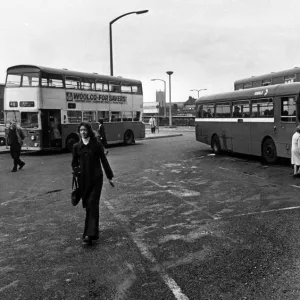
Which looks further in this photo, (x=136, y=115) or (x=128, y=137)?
(x=136, y=115)

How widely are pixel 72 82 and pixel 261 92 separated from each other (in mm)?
10169

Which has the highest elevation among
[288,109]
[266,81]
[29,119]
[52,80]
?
[52,80]

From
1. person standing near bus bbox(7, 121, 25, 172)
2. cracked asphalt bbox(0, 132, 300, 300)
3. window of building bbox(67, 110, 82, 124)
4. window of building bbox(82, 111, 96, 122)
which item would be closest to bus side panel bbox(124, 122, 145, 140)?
window of building bbox(82, 111, 96, 122)

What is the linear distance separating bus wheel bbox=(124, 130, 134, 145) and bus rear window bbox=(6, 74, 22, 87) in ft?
26.9

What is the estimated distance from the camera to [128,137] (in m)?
25.7

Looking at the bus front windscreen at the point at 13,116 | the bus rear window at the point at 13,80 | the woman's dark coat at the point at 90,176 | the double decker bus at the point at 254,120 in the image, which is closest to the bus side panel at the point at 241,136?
the double decker bus at the point at 254,120

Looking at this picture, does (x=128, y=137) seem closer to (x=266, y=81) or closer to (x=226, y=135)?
(x=226, y=135)

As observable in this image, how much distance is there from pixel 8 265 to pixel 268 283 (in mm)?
3005

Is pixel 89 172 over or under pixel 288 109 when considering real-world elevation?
A: under

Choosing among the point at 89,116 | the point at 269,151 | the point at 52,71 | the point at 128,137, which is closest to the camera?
the point at 269,151

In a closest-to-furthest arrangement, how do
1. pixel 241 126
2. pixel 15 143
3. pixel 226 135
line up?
pixel 15 143 → pixel 241 126 → pixel 226 135

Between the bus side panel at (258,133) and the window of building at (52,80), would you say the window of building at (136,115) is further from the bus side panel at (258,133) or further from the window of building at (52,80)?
the bus side panel at (258,133)

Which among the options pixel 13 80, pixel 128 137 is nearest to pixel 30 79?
pixel 13 80

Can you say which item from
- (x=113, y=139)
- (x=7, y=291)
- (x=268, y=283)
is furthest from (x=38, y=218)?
(x=113, y=139)
